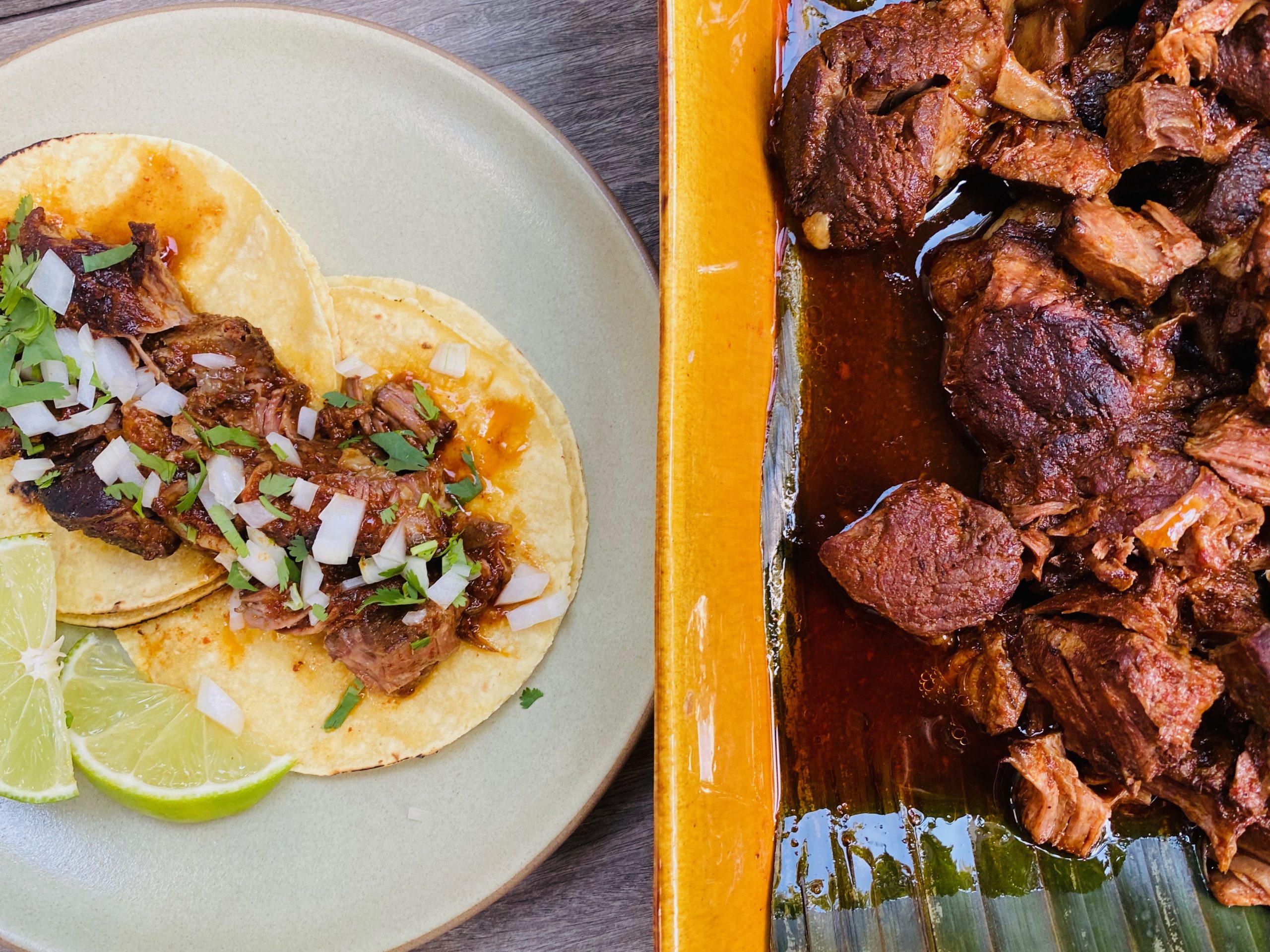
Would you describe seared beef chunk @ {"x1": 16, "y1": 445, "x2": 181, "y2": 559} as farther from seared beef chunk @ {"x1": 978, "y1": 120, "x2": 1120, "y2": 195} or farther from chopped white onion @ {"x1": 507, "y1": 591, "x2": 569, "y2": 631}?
seared beef chunk @ {"x1": 978, "y1": 120, "x2": 1120, "y2": 195}

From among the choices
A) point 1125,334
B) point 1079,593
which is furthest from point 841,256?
point 1079,593

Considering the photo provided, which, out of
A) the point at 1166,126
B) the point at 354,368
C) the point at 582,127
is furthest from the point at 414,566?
the point at 1166,126

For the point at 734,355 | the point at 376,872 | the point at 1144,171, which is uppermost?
the point at 1144,171

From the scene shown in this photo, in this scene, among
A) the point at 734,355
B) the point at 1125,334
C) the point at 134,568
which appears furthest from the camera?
the point at 134,568

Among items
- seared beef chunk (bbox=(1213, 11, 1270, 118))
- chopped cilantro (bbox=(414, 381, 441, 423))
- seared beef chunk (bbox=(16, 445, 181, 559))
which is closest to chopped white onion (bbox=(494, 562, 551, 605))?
chopped cilantro (bbox=(414, 381, 441, 423))

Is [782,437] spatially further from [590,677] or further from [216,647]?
[216,647]

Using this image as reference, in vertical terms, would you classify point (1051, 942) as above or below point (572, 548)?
below

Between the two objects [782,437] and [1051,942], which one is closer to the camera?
[1051,942]
